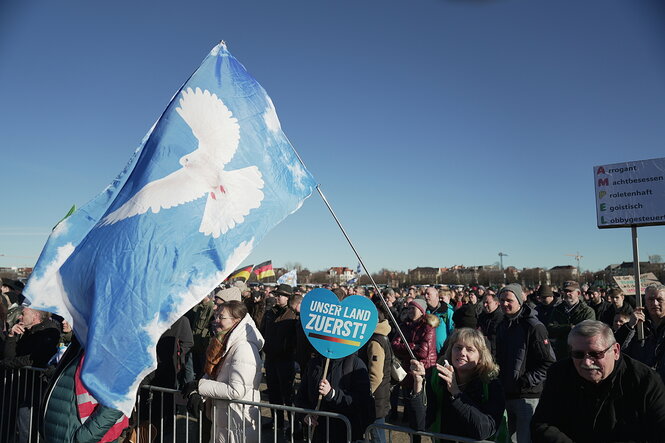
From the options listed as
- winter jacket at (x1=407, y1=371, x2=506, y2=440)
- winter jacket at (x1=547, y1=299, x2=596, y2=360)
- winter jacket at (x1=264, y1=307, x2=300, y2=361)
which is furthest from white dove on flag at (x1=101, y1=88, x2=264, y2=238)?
winter jacket at (x1=547, y1=299, x2=596, y2=360)

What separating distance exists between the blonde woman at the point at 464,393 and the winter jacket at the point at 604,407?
1.27 ft

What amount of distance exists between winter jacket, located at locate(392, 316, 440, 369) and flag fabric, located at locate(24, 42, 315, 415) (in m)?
2.82

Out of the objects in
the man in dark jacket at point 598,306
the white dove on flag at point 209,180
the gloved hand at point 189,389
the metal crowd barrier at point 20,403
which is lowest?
the metal crowd barrier at point 20,403

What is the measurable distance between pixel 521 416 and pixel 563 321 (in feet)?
13.1

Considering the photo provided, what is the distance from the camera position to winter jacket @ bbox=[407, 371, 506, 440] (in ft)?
9.81

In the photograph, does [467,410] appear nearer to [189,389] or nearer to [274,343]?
[189,389]

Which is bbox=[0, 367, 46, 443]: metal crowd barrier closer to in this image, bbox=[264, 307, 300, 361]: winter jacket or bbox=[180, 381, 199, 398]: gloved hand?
bbox=[180, 381, 199, 398]: gloved hand

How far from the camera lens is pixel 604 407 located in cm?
253

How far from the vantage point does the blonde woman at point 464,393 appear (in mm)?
3000

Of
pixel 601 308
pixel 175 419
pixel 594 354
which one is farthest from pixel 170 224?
pixel 601 308

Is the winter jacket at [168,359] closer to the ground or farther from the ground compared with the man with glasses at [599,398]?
closer to the ground

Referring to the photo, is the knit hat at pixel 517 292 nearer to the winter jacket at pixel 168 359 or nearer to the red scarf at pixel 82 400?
the winter jacket at pixel 168 359

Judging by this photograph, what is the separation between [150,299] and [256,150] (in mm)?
1510

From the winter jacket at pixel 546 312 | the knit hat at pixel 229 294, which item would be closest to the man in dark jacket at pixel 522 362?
the knit hat at pixel 229 294
